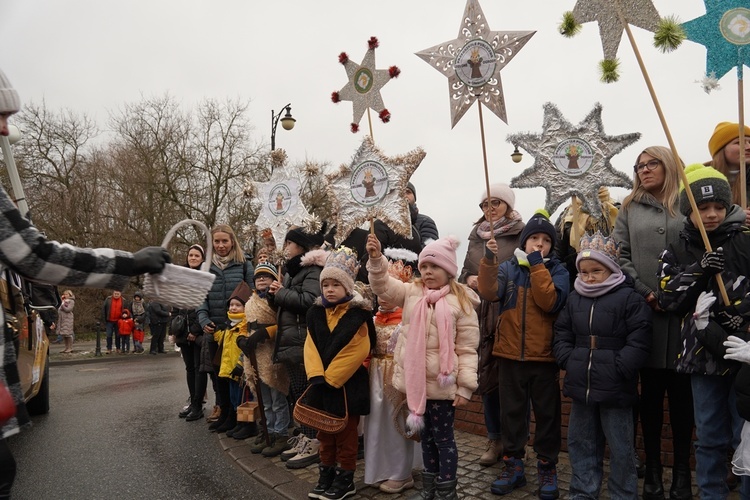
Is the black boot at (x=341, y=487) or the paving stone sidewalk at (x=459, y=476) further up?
the black boot at (x=341, y=487)

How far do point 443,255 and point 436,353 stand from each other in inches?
27.6

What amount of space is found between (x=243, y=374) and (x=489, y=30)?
13.1 feet

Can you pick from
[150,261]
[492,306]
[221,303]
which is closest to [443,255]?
[492,306]

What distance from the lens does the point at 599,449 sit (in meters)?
3.61

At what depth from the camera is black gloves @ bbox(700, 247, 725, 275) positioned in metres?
3.00

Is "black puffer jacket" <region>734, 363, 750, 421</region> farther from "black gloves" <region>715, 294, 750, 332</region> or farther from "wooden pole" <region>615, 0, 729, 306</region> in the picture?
"wooden pole" <region>615, 0, 729, 306</region>

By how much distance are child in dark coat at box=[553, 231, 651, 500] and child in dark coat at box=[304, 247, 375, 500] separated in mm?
1426

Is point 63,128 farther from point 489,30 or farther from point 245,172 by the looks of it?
point 489,30

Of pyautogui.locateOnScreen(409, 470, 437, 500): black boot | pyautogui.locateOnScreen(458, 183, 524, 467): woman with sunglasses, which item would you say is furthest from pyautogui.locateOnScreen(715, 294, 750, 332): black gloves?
pyautogui.locateOnScreen(409, 470, 437, 500): black boot

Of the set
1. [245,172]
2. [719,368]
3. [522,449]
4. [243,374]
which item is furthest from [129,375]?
[245,172]

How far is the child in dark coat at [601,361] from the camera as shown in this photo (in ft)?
11.2

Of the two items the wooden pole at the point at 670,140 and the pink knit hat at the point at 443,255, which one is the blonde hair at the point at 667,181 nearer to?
the wooden pole at the point at 670,140

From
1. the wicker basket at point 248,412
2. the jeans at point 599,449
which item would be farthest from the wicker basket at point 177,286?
the wicker basket at point 248,412

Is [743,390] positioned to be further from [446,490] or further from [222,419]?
[222,419]
